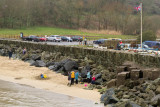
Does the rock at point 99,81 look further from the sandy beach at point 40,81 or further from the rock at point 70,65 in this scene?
the rock at point 70,65

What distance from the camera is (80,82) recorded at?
22219mm

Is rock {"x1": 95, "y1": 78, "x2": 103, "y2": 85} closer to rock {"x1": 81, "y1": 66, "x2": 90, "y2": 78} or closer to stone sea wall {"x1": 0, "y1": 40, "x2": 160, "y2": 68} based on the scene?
rock {"x1": 81, "y1": 66, "x2": 90, "y2": 78}

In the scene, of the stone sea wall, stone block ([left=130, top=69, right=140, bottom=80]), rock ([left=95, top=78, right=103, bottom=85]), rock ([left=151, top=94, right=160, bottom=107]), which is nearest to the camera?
rock ([left=151, top=94, right=160, bottom=107])

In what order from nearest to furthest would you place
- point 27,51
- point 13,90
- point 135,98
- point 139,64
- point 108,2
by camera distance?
point 135,98
point 13,90
point 139,64
point 27,51
point 108,2

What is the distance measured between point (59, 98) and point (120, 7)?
72.8 meters

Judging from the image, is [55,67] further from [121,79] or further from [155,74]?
[155,74]

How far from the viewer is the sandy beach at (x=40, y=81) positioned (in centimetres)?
1914

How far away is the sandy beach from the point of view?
62.8 feet

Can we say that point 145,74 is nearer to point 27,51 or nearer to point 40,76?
point 40,76

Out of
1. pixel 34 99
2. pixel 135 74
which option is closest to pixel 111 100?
pixel 135 74

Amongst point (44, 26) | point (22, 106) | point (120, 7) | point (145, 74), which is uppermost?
point (120, 7)

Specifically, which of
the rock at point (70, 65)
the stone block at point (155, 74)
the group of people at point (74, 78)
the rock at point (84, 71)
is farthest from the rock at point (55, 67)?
the stone block at point (155, 74)

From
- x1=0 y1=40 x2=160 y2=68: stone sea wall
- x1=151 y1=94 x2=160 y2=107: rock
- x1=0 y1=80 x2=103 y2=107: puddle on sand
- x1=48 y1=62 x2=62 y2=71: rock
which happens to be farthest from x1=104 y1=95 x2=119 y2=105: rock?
x1=48 y1=62 x2=62 y2=71: rock

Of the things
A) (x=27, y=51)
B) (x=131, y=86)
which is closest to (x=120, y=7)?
(x=27, y=51)
